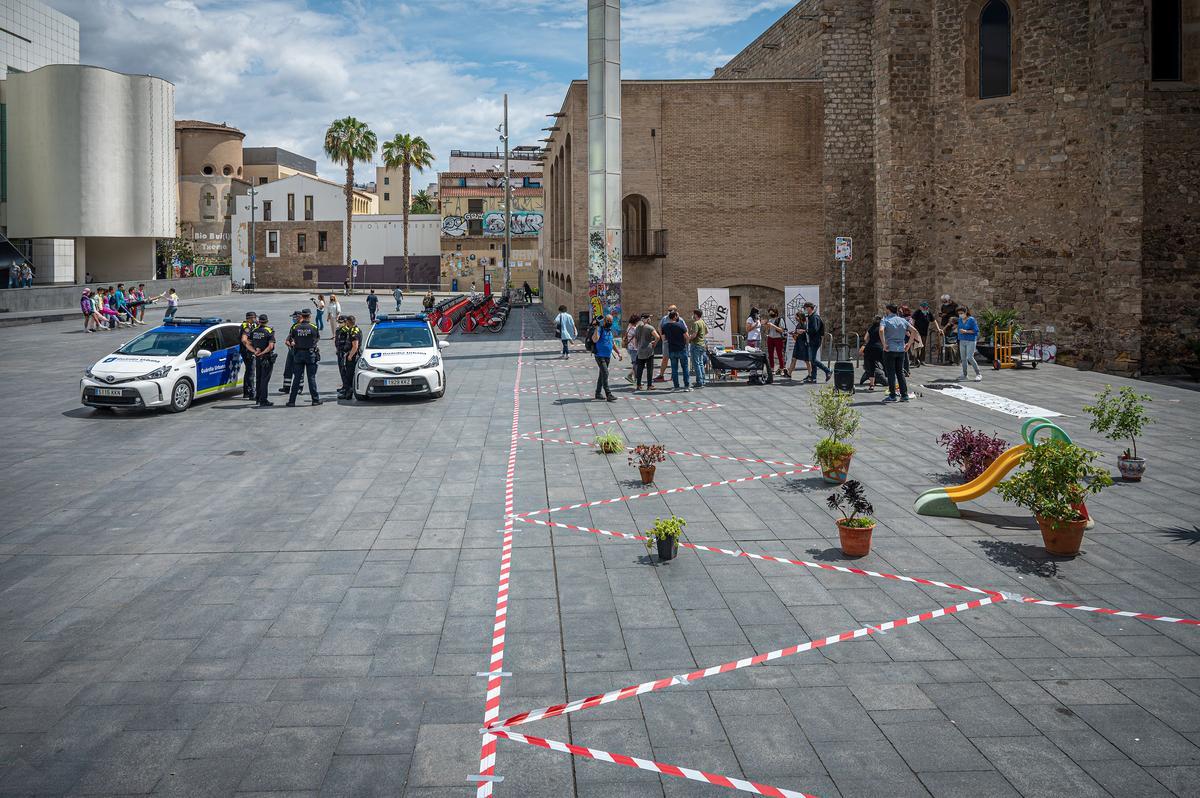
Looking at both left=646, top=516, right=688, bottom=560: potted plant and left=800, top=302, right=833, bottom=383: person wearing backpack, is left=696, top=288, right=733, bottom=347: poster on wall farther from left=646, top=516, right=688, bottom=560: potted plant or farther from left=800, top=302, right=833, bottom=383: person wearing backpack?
left=646, top=516, right=688, bottom=560: potted plant

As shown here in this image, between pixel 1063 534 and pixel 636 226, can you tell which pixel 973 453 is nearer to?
pixel 1063 534

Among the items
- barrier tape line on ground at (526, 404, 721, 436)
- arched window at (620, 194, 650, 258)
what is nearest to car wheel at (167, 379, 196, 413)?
barrier tape line on ground at (526, 404, 721, 436)

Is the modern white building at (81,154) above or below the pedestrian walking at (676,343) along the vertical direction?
above

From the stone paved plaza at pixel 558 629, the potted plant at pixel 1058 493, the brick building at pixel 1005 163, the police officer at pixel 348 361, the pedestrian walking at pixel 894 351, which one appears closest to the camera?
the stone paved plaza at pixel 558 629

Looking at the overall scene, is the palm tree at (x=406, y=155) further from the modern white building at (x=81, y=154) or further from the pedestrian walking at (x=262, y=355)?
the pedestrian walking at (x=262, y=355)

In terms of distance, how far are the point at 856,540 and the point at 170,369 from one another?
13526 millimetres

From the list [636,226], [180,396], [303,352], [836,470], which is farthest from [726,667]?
[636,226]

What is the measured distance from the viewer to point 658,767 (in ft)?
17.3

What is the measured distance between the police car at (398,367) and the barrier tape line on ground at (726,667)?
43.1ft

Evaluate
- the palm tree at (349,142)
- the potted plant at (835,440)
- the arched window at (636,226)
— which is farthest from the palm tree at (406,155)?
the potted plant at (835,440)

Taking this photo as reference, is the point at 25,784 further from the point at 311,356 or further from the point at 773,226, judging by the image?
the point at 773,226

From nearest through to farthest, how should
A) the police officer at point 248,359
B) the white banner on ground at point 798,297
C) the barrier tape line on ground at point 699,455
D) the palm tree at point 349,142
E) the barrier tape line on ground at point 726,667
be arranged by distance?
the barrier tape line on ground at point 726,667 → the barrier tape line on ground at point 699,455 → the police officer at point 248,359 → the white banner on ground at point 798,297 → the palm tree at point 349,142

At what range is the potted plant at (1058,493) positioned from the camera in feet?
29.4

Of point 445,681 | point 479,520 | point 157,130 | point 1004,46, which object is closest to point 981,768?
point 445,681
